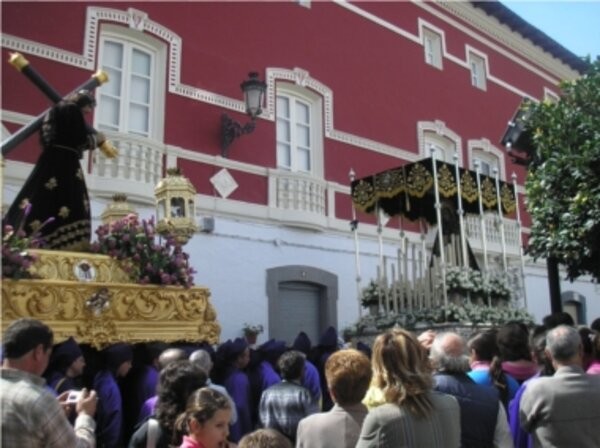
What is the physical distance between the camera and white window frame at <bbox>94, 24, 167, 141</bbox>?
32.1 ft

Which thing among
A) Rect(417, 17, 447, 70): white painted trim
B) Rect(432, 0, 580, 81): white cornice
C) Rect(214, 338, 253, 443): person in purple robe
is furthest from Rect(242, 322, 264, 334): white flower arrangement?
Rect(432, 0, 580, 81): white cornice

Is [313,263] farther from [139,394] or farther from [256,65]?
[139,394]

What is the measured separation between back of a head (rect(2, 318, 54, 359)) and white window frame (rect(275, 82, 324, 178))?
9280 mm

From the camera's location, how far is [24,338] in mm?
2654

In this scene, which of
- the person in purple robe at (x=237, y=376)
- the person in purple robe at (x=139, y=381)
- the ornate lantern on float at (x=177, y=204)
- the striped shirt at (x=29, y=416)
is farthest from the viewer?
the ornate lantern on float at (x=177, y=204)

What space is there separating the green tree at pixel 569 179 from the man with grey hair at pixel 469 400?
440 centimetres

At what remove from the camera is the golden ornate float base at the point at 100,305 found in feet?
16.7

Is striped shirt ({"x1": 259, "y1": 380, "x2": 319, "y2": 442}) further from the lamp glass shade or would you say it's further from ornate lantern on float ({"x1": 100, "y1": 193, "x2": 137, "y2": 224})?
the lamp glass shade

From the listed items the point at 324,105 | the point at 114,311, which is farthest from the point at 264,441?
the point at 324,105

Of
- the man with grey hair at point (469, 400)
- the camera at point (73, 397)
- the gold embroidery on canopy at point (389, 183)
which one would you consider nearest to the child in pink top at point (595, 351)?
the man with grey hair at point (469, 400)

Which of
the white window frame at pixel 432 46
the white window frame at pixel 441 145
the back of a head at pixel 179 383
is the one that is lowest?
the back of a head at pixel 179 383

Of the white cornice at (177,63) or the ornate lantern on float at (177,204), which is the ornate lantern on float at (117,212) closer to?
the ornate lantern on float at (177,204)

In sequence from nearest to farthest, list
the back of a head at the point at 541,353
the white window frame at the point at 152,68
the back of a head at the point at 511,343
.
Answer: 1. the back of a head at the point at 541,353
2. the back of a head at the point at 511,343
3. the white window frame at the point at 152,68

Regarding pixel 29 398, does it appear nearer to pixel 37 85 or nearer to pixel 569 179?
pixel 37 85
